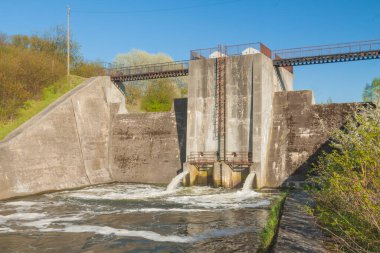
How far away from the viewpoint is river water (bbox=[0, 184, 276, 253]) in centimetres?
1008

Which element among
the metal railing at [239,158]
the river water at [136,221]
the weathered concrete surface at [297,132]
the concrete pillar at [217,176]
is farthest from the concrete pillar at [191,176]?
the weathered concrete surface at [297,132]

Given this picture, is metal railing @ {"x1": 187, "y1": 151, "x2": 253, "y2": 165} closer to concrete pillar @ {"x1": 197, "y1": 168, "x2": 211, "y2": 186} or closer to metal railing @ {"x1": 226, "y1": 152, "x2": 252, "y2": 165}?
metal railing @ {"x1": 226, "y1": 152, "x2": 252, "y2": 165}

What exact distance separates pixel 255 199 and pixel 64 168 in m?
11.5

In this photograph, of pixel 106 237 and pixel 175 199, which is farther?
pixel 175 199

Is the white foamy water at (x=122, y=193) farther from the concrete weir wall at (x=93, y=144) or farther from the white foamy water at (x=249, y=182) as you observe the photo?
the white foamy water at (x=249, y=182)

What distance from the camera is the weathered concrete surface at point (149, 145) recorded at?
24.5 m

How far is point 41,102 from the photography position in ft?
88.4

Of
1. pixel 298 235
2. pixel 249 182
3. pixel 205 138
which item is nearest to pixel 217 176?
pixel 249 182

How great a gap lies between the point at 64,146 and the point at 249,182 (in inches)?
434

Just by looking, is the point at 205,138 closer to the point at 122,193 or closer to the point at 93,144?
the point at 122,193

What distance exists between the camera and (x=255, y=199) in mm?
16703

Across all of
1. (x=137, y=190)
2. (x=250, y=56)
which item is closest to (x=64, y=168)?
(x=137, y=190)

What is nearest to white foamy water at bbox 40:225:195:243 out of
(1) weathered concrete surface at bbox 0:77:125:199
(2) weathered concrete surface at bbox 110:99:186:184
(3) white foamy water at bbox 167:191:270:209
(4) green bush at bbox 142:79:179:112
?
(3) white foamy water at bbox 167:191:270:209

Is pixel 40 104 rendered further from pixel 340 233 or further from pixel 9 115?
pixel 340 233
